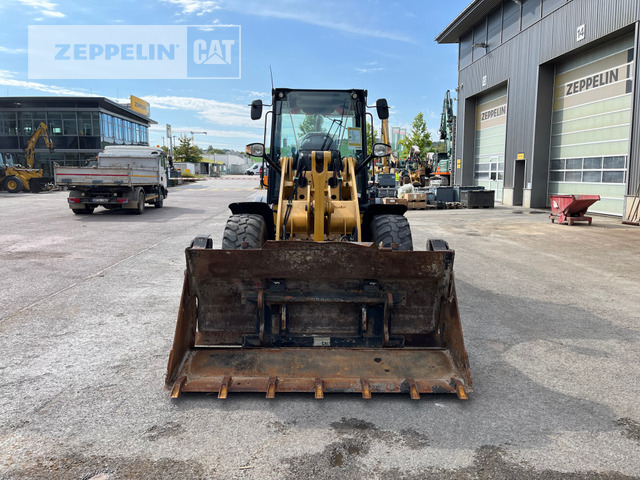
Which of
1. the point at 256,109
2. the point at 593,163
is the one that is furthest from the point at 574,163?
the point at 256,109

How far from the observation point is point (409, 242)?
5.45m

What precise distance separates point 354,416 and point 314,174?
2.65 metres

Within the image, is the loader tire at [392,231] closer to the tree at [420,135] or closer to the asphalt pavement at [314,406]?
the asphalt pavement at [314,406]

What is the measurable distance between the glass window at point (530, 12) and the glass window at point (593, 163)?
24.7 ft

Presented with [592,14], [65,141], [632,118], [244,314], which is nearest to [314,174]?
[244,314]

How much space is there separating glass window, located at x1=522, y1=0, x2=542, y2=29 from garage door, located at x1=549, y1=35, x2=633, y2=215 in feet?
9.44

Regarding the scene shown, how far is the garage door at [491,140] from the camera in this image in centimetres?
2680

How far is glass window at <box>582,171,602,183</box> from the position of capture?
18891 mm

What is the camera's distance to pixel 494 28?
26.8 metres

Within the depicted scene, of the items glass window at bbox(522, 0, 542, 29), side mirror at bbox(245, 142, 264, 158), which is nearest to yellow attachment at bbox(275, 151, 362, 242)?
side mirror at bbox(245, 142, 264, 158)

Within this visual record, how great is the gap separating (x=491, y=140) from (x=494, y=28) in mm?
6108

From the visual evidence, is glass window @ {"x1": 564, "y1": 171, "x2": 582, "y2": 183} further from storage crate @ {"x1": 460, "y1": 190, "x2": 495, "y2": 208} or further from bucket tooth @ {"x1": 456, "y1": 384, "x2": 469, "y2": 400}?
bucket tooth @ {"x1": 456, "y1": 384, "x2": 469, "y2": 400}

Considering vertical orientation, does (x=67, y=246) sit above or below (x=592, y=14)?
below

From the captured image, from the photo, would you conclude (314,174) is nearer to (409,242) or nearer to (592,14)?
(409,242)
